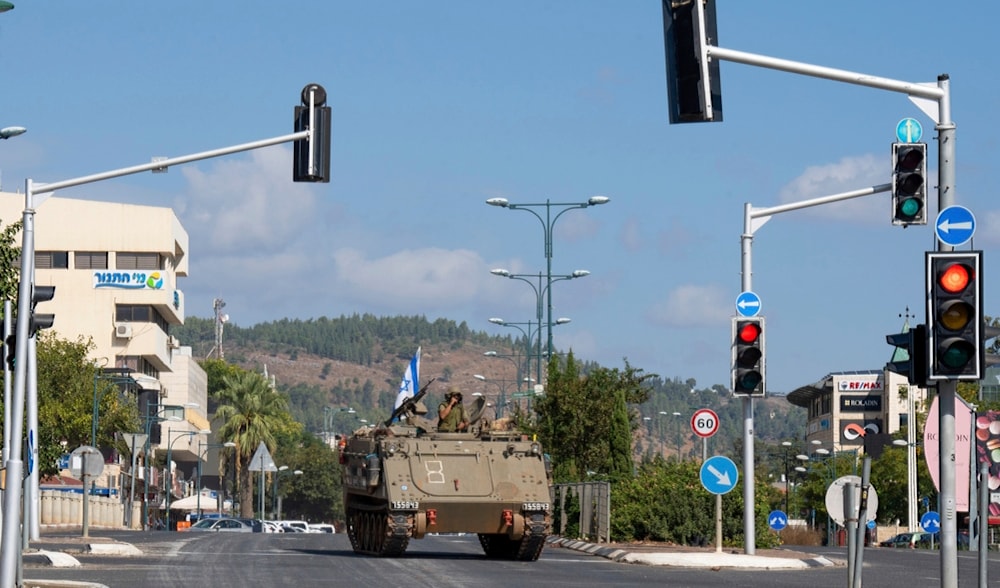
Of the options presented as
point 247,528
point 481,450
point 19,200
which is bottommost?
point 247,528

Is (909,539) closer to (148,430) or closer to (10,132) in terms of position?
(148,430)

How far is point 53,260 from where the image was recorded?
100312 millimetres

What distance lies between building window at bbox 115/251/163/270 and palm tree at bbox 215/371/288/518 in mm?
8608

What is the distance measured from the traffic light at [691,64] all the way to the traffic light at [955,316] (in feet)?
7.22

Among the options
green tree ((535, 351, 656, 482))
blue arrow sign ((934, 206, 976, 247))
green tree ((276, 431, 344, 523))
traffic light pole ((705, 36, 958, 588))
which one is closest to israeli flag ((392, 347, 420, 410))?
green tree ((535, 351, 656, 482))

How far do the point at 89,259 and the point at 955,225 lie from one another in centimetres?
9088

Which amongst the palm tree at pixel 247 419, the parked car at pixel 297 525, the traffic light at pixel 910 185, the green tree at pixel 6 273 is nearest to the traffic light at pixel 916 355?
the traffic light at pixel 910 185

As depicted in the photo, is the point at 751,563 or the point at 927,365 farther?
the point at 751,563

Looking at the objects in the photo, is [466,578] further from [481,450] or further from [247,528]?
[247,528]

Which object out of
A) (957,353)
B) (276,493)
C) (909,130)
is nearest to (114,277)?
(276,493)

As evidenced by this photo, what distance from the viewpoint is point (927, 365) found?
1380 cm

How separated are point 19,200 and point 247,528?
1462 inches

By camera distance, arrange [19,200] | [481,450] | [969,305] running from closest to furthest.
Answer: [969,305] < [481,450] < [19,200]

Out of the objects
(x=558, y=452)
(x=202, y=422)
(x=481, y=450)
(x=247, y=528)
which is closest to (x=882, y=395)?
(x=202, y=422)
